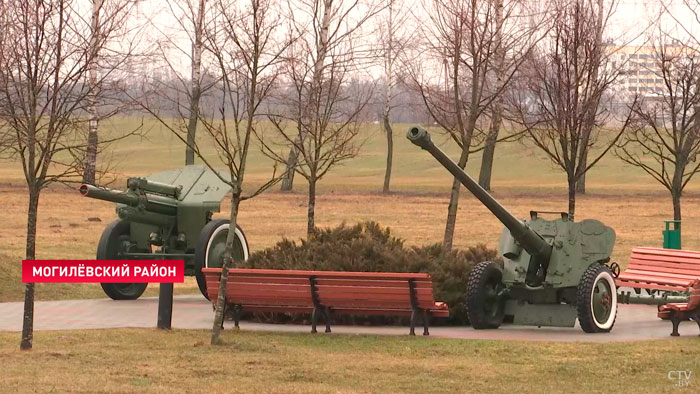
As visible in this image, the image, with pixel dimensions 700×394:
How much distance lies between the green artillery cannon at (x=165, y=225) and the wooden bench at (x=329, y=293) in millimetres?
3699

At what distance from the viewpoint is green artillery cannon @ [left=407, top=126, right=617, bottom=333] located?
15078 millimetres

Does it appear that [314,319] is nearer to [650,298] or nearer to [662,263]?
[650,298]

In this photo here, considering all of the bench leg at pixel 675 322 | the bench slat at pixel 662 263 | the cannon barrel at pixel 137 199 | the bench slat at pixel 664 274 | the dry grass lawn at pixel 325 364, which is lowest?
the dry grass lawn at pixel 325 364

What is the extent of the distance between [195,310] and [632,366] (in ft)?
23.5

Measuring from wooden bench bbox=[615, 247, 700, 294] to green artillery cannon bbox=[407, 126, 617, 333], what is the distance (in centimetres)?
292

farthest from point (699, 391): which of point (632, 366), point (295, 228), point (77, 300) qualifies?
point (295, 228)

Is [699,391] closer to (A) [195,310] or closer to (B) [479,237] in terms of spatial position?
(A) [195,310]

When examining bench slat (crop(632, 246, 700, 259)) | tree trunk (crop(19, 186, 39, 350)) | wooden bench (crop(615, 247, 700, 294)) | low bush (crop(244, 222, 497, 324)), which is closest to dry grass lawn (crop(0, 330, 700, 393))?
tree trunk (crop(19, 186, 39, 350))

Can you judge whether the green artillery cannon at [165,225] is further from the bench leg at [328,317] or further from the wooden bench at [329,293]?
the bench leg at [328,317]

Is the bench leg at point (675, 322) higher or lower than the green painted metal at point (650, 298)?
lower

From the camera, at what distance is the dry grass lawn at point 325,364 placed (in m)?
10.4

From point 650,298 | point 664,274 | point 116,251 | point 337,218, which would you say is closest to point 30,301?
point 116,251

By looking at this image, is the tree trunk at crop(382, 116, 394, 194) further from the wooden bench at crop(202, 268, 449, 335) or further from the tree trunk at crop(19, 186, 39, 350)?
the tree trunk at crop(19, 186, 39, 350)

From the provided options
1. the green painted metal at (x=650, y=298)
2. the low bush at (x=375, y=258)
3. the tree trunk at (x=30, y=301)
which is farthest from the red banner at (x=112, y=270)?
the green painted metal at (x=650, y=298)
